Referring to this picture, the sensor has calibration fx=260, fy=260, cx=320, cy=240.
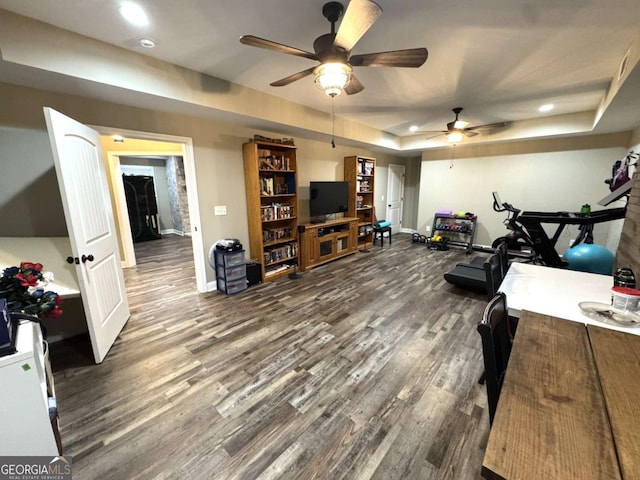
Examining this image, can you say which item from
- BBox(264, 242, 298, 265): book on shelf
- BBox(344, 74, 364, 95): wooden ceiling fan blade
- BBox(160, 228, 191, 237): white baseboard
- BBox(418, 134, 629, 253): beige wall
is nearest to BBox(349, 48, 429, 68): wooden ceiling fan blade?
BBox(344, 74, 364, 95): wooden ceiling fan blade

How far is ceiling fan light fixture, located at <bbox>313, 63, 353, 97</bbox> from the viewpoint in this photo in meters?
1.95

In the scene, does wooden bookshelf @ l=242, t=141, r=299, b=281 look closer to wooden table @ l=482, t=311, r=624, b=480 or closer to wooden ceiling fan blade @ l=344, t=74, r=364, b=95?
wooden ceiling fan blade @ l=344, t=74, r=364, b=95

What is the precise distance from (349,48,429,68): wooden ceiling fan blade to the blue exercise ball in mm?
2720

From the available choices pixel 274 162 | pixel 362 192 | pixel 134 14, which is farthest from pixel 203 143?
pixel 362 192

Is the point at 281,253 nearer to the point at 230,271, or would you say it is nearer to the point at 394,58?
the point at 230,271

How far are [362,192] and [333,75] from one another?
405 cm

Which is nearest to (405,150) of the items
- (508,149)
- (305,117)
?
(508,149)

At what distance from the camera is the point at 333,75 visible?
1.99 m

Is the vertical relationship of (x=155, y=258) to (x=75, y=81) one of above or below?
below

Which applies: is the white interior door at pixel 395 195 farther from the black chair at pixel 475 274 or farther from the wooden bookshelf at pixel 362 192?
the black chair at pixel 475 274

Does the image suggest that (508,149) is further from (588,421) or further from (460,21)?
(588,421)

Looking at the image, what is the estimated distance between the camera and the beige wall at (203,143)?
226 cm

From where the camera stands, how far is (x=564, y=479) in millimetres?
590

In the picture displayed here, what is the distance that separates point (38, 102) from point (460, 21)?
11.8 feet
